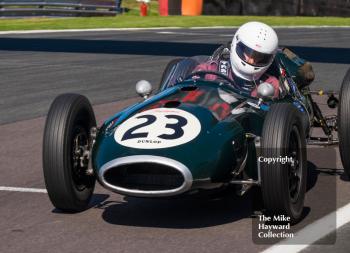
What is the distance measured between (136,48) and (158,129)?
17518 millimetres

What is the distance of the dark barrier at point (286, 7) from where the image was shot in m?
41.3

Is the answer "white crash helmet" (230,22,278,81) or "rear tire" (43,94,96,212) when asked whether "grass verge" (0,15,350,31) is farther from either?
"rear tire" (43,94,96,212)

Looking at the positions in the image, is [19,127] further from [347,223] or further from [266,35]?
[347,223]

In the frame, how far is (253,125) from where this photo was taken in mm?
7605

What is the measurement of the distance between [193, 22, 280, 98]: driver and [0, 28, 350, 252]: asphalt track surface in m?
1.03

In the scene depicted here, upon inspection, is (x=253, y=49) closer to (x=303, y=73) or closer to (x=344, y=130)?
(x=344, y=130)

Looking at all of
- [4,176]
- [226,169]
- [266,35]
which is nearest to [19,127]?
[4,176]

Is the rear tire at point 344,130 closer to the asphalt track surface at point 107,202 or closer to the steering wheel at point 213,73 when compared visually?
the asphalt track surface at point 107,202

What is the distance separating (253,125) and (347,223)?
43.1 inches

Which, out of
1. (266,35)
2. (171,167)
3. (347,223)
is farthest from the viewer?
(266,35)

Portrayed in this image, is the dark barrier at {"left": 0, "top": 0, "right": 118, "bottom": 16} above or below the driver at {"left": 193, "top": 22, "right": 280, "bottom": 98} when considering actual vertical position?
below

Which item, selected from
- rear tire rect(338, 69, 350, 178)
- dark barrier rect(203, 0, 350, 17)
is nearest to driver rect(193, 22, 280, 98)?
rear tire rect(338, 69, 350, 178)

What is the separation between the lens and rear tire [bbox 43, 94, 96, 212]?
7.09 m

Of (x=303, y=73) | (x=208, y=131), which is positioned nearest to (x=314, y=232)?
(x=208, y=131)
